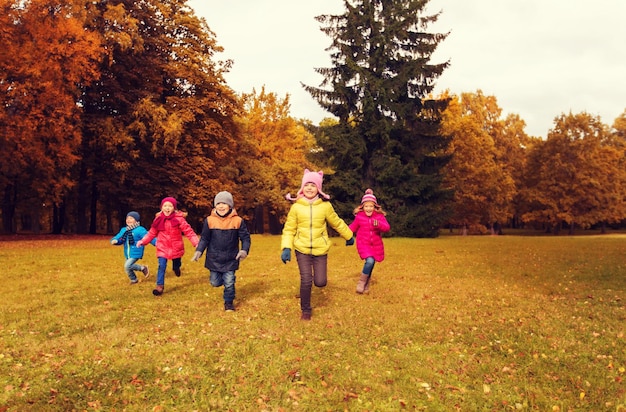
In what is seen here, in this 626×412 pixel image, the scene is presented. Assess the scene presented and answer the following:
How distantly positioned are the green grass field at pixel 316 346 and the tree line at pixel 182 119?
655 inches

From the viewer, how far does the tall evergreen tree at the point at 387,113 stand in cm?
3228

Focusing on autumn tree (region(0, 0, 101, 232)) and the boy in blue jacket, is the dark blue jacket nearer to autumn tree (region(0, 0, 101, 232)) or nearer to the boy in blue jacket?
the boy in blue jacket

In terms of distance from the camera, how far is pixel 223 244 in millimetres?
8297

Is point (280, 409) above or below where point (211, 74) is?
below

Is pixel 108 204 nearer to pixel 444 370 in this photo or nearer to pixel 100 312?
pixel 100 312

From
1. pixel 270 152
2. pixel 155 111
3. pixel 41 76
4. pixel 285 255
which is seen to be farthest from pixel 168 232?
pixel 270 152

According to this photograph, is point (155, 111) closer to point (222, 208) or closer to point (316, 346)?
point (222, 208)

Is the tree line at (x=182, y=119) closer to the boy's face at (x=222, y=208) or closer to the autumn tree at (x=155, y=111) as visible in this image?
the autumn tree at (x=155, y=111)

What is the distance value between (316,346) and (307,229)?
7.33 ft

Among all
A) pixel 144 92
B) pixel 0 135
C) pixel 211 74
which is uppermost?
pixel 211 74

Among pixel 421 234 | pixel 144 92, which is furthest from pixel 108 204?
pixel 421 234

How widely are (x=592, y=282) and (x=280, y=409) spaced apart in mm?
10180

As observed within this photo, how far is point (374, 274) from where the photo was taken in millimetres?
12805

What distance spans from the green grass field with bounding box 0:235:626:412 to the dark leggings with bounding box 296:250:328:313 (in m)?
0.35
